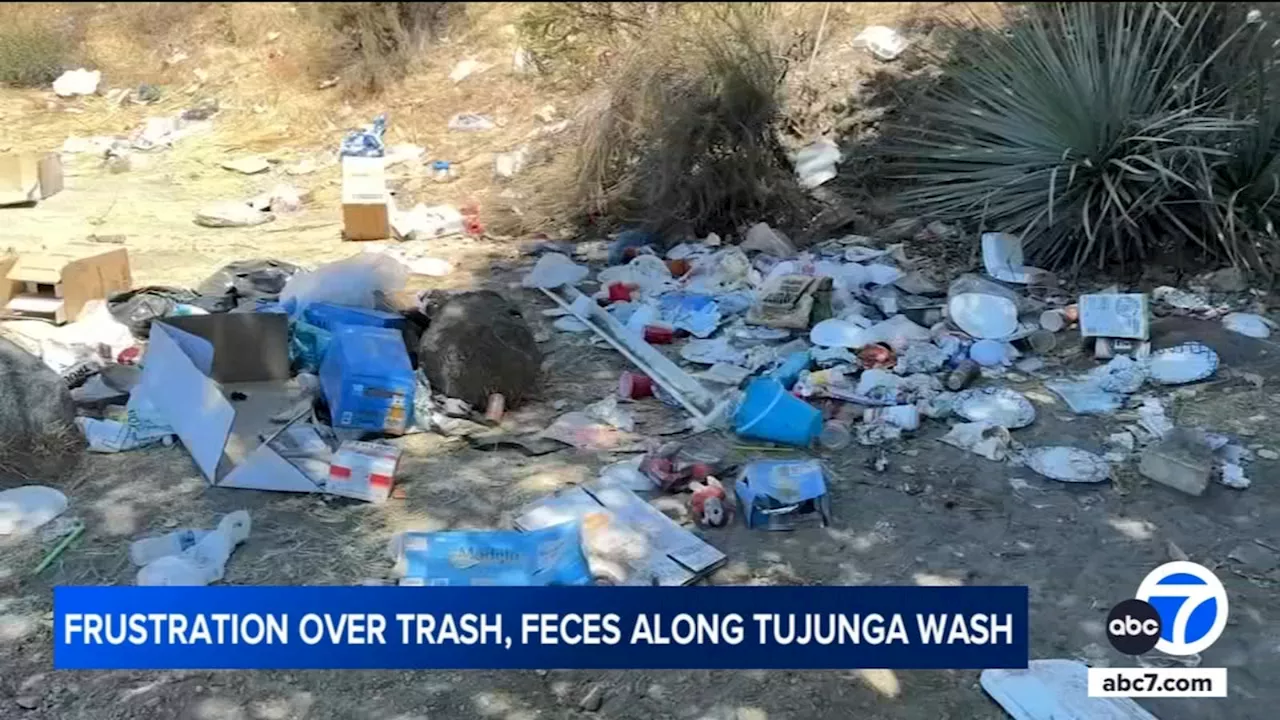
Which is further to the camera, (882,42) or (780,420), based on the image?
(882,42)

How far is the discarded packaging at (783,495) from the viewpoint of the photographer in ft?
10.1

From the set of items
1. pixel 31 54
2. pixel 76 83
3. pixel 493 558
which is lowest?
pixel 493 558

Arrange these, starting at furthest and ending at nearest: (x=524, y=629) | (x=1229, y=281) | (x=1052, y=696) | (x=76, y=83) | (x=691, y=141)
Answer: (x=76, y=83) < (x=691, y=141) < (x=1229, y=281) < (x=524, y=629) < (x=1052, y=696)

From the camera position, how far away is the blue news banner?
2525 millimetres

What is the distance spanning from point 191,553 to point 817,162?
14.0 ft

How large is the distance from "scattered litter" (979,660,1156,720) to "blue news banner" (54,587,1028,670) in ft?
0.15

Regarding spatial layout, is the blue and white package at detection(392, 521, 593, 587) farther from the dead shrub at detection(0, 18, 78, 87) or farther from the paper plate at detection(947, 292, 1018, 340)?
the dead shrub at detection(0, 18, 78, 87)

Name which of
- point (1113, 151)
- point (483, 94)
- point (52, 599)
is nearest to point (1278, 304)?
point (1113, 151)

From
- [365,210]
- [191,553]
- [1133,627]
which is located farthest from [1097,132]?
[191,553]

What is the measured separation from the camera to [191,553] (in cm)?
291

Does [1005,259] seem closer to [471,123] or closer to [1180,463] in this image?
[1180,463]

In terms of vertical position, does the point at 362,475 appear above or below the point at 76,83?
below

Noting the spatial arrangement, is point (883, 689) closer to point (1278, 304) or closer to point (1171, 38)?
point (1278, 304)

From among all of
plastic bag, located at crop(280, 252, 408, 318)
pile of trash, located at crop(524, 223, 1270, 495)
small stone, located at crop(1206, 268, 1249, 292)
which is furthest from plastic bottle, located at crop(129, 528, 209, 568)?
small stone, located at crop(1206, 268, 1249, 292)
